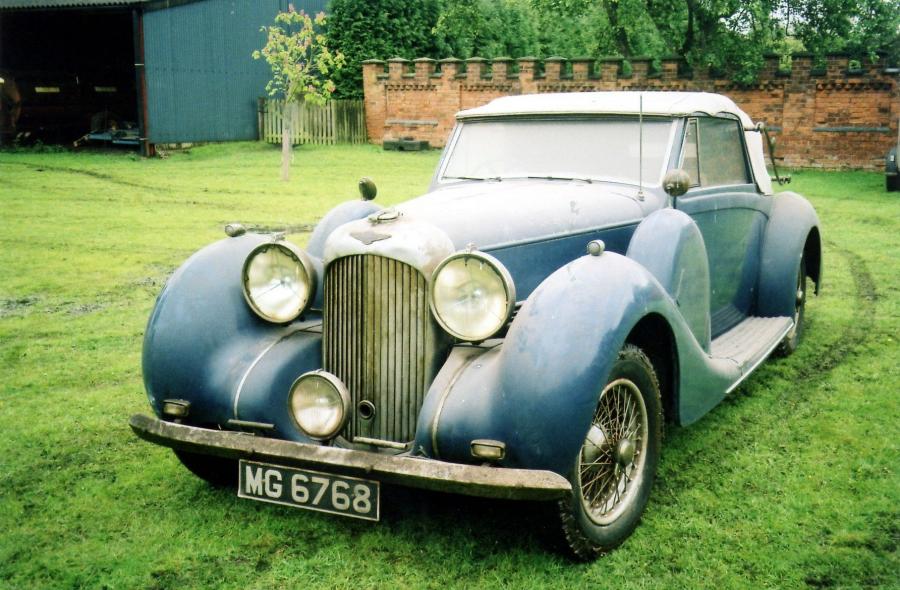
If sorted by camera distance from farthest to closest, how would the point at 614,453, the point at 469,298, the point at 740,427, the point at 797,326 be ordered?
1. the point at 797,326
2. the point at 740,427
3. the point at 614,453
4. the point at 469,298

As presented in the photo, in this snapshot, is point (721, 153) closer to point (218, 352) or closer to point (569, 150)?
point (569, 150)

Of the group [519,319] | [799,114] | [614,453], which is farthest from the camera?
[799,114]

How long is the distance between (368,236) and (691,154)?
225 centimetres

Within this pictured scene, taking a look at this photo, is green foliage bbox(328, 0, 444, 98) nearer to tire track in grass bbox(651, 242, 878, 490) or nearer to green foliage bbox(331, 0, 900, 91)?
green foliage bbox(331, 0, 900, 91)

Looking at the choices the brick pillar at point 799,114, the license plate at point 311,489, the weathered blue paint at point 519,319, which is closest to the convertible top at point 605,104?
the weathered blue paint at point 519,319

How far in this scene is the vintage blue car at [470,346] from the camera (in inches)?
116

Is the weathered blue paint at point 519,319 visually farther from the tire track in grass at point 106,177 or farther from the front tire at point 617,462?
the tire track in grass at point 106,177

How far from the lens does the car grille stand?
329cm

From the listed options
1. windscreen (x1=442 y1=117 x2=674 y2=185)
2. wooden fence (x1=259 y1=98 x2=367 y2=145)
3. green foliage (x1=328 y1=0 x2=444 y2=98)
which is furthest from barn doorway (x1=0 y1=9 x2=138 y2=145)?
windscreen (x1=442 y1=117 x2=674 y2=185)

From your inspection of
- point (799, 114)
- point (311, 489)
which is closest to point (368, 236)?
point (311, 489)

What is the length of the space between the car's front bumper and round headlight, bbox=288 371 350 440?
0.49 ft

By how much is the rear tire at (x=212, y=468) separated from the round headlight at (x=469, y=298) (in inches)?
50.9

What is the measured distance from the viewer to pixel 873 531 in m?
3.38

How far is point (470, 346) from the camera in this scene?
11.0 feet
